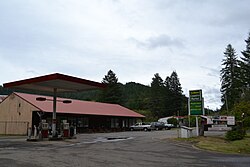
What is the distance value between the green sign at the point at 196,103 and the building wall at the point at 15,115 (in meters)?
19.1

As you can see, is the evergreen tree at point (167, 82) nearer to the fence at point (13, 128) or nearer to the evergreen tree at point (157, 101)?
the evergreen tree at point (157, 101)

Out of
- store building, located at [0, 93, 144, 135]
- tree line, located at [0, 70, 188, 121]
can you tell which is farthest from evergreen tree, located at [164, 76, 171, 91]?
store building, located at [0, 93, 144, 135]

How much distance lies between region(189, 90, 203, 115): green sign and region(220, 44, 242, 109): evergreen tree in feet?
159

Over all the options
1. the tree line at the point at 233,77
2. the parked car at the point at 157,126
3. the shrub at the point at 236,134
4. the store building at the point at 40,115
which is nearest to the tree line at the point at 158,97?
the tree line at the point at 233,77

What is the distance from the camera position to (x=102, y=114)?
4675 cm

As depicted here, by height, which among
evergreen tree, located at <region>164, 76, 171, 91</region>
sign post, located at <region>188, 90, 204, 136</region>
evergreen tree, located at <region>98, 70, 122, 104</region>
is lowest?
sign post, located at <region>188, 90, 204, 136</region>

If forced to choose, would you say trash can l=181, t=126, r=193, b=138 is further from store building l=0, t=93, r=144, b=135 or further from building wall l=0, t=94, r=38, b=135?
building wall l=0, t=94, r=38, b=135

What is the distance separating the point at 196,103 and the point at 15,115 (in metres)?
23.5

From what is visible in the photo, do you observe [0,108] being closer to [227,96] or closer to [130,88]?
[227,96]

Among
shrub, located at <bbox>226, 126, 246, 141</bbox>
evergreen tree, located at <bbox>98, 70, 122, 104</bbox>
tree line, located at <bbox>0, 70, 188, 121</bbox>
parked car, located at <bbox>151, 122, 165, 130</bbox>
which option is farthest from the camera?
tree line, located at <bbox>0, 70, 188, 121</bbox>

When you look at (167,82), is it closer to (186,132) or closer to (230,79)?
(230,79)

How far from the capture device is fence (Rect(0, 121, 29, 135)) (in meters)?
37.7

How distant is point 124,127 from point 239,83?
34.2 meters

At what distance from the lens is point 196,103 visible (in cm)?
2778
